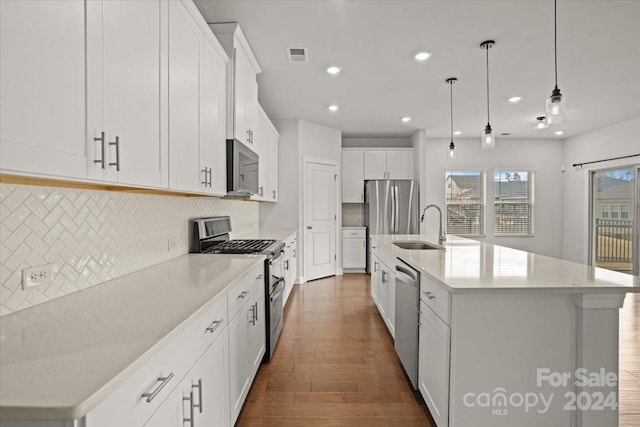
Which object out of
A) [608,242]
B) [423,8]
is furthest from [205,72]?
[608,242]

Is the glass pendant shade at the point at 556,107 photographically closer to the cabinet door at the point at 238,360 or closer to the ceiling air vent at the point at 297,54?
the ceiling air vent at the point at 297,54

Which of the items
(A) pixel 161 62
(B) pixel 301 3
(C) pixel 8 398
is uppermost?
(B) pixel 301 3

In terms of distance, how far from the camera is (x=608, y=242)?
6.14 metres

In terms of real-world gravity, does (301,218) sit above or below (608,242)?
above

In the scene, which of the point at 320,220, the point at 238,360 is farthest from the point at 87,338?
the point at 320,220

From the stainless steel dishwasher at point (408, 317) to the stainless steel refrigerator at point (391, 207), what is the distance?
3568 millimetres

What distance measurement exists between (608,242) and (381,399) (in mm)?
6301

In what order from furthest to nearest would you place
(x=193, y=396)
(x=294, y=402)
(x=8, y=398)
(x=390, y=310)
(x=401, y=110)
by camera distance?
(x=401, y=110)
(x=390, y=310)
(x=294, y=402)
(x=193, y=396)
(x=8, y=398)

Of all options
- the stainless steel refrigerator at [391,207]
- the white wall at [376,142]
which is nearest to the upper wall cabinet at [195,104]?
the stainless steel refrigerator at [391,207]

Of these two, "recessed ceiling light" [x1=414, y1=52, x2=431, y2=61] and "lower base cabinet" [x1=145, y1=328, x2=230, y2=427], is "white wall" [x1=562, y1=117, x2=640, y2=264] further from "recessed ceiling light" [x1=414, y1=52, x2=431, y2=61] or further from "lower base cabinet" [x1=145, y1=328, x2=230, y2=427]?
"lower base cabinet" [x1=145, y1=328, x2=230, y2=427]

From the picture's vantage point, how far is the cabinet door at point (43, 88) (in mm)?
826

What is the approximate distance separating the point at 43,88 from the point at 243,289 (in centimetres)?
134

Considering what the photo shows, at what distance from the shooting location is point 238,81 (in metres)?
2.71

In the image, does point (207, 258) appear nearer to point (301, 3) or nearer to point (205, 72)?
point (205, 72)
